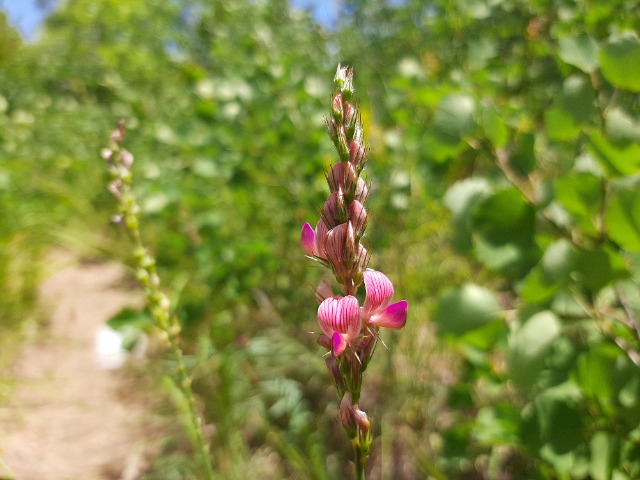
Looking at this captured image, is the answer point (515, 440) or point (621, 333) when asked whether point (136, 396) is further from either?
point (621, 333)

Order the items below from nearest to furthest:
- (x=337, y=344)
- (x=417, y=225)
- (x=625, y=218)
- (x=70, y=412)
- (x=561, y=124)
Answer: (x=337, y=344)
(x=625, y=218)
(x=561, y=124)
(x=417, y=225)
(x=70, y=412)

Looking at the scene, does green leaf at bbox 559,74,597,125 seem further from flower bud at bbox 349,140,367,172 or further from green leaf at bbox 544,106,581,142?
flower bud at bbox 349,140,367,172

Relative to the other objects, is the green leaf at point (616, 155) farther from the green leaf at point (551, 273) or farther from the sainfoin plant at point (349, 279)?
the sainfoin plant at point (349, 279)

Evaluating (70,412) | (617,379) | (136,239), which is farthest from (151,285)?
Result: (70,412)

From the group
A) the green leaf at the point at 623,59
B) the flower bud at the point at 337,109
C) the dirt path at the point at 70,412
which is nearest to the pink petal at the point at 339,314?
the flower bud at the point at 337,109

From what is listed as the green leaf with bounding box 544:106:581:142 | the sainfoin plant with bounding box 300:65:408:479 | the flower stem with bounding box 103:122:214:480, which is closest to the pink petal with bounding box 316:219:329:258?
the sainfoin plant with bounding box 300:65:408:479

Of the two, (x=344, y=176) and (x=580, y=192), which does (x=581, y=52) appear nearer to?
(x=580, y=192)

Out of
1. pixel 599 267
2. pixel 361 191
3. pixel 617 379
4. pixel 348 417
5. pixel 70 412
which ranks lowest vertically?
pixel 70 412
